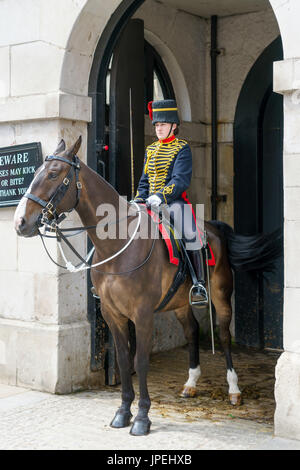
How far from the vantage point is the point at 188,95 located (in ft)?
26.2

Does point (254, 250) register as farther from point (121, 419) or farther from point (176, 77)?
point (176, 77)

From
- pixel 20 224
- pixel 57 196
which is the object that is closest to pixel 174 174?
pixel 57 196

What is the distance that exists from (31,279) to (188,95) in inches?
132

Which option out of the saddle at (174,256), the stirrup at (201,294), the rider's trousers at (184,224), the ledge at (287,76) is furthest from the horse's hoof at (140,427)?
the ledge at (287,76)

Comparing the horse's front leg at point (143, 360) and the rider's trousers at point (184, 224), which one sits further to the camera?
the rider's trousers at point (184, 224)

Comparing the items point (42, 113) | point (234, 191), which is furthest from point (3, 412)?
point (234, 191)

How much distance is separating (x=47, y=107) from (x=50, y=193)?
168 cm

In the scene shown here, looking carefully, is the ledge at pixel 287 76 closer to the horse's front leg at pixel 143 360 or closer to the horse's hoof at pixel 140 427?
the horse's front leg at pixel 143 360

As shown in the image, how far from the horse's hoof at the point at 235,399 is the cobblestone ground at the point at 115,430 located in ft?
0.25

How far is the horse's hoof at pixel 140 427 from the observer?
4.64m

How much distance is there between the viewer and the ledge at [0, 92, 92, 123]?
18.9ft

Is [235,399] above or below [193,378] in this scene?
below

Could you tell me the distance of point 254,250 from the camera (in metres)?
5.92

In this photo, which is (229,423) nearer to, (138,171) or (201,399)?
(201,399)
